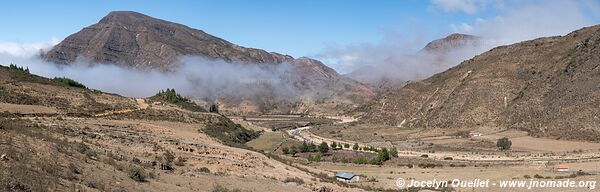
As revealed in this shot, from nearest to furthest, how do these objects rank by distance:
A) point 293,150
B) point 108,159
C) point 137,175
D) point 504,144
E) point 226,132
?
point 137,175, point 108,159, point 226,132, point 293,150, point 504,144

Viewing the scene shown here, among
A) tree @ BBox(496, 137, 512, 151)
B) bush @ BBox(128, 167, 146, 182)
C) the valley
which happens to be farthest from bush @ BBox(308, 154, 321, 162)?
bush @ BBox(128, 167, 146, 182)

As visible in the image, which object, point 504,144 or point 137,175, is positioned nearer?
point 137,175

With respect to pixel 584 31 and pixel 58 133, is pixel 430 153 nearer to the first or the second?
pixel 58 133

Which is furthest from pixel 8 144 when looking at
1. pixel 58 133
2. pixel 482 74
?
pixel 482 74

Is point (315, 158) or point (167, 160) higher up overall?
point (167, 160)

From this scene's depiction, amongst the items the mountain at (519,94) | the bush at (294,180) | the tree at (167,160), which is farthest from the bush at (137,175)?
the mountain at (519,94)

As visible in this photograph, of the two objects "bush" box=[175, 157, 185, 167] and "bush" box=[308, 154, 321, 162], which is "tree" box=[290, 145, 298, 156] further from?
"bush" box=[175, 157, 185, 167]

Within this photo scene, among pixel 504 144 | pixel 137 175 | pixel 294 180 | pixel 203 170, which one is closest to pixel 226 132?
pixel 504 144

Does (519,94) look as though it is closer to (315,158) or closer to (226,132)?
(315,158)

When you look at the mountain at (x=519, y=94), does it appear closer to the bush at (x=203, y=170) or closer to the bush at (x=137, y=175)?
the bush at (x=203, y=170)

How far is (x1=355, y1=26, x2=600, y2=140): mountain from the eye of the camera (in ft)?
284

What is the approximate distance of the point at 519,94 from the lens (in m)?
106

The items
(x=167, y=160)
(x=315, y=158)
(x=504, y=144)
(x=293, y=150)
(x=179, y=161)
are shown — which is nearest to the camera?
(x=167, y=160)

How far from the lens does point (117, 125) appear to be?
1841 inches
